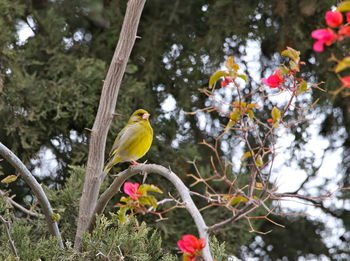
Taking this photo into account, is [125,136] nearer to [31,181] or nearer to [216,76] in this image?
[31,181]

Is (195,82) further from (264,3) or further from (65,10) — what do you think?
(65,10)

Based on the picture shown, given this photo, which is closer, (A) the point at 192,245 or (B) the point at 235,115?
(A) the point at 192,245

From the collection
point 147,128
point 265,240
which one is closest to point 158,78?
point 265,240

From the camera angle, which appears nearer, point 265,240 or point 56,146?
point 56,146

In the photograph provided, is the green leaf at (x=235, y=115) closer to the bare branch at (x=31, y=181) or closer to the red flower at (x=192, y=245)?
the red flower at (x=192, y=245)

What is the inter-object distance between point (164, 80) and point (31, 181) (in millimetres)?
2772

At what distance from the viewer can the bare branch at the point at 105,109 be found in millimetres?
2793

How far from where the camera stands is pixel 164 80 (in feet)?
18.4

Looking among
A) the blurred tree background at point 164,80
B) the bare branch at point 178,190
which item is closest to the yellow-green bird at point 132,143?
the bare branch at point 178,190

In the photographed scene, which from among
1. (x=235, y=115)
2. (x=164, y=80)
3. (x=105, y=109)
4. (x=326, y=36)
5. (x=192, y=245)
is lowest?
(x=192, y=245)

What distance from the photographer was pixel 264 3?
5363 mm

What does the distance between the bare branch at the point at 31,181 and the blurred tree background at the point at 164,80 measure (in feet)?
5.76

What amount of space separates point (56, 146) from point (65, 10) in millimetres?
1145

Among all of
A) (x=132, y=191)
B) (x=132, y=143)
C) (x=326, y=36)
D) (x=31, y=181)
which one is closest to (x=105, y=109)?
(x=31, y=181)
